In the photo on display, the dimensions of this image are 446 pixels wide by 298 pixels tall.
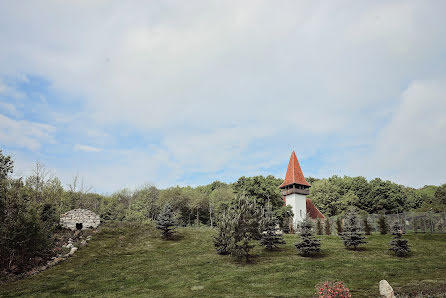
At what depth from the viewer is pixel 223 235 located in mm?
27281

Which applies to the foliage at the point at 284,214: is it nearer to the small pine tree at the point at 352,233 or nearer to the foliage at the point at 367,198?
the small pine tree at the point at 352,233

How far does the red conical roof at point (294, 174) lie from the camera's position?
52875 millimetres

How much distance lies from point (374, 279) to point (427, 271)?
183 inches

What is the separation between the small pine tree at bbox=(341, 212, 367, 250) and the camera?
28.0m

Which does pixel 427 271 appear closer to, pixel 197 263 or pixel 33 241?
pixel 197 263

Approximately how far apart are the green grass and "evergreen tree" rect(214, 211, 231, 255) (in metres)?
0.94

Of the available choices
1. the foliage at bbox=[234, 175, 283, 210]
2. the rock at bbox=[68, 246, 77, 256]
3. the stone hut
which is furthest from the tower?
the rock at bbox=[68, 246, 77, 256]

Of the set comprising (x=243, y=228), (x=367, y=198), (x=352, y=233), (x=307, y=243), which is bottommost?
(x=307, y=243)

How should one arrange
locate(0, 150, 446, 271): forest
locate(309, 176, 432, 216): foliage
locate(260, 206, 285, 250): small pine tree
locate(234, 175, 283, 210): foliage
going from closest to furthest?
locate(0, 150, 446, 271): forest
locate(260, 206, 285, 250): small pine tree
locate(234, 175, 283, 210): foliage
locate(309, 176, 432, 216): foliage

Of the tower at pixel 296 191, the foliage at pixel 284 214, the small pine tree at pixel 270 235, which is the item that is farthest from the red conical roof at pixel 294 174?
the small pine tree at pixel 270 235

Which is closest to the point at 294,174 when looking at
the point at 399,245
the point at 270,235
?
the point at 270,235

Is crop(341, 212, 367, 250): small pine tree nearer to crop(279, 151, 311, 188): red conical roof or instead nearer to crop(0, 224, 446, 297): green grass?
crop(0, 224, 446, 297): green grass

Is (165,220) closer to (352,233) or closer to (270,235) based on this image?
(270,235)

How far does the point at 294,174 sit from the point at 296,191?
324 centimetres
